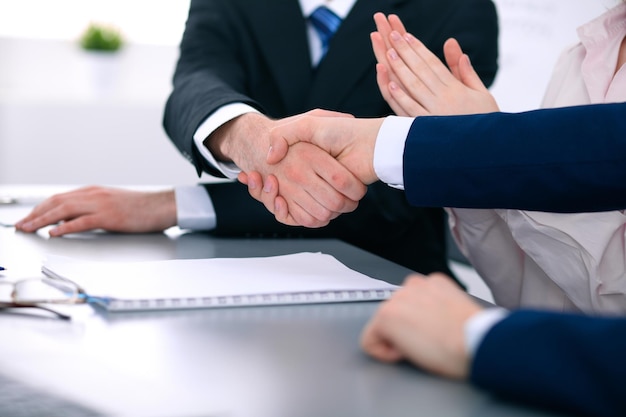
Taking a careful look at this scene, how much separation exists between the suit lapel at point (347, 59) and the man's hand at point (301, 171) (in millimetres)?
304

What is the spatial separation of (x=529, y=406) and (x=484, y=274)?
819mm

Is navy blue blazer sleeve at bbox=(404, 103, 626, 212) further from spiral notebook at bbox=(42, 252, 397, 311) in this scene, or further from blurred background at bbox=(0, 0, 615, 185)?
blurred background at bbox=(0, 0, 615, 185)

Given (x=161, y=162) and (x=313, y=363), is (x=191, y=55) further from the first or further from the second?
(x=161, y=162)

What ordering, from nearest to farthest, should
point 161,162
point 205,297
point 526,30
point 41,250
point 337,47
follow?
1. point 205,297
2. point 41,250
3. point 337,47
4. point 526,30
5. point 161,162

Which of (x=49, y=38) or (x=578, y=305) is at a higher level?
(x=49, y=38)

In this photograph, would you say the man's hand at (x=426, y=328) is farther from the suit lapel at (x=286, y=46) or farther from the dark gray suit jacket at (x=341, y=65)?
the suit lapel at (x=286, y=46)

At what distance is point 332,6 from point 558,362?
1.28m

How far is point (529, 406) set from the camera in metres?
0.54

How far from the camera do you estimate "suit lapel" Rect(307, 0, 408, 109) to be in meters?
1.59

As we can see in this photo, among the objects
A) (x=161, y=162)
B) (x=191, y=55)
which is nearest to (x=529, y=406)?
(x=191, y=55)

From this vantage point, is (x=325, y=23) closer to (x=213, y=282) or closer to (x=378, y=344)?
(x=213, y=282)

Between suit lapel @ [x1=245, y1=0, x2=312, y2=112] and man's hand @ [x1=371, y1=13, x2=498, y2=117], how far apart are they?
293 millimetres

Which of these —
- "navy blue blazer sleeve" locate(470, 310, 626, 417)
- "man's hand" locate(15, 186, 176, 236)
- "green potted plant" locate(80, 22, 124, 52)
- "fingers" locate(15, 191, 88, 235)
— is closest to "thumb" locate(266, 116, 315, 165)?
"man's hand" locate(15, 186, 176, 236)

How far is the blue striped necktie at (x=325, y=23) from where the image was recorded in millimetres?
1654
